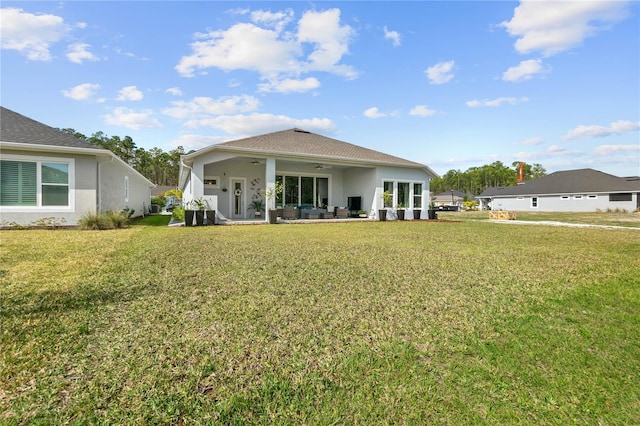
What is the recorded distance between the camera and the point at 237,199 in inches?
701

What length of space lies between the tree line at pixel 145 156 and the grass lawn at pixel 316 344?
57.6 meters

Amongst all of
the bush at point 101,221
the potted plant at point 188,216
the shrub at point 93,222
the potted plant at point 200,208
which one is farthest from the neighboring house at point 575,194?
the shrub at point 93,222

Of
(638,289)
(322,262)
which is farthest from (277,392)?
(638,289)

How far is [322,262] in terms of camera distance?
19.5ft

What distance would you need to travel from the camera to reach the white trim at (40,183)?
10.6 meters

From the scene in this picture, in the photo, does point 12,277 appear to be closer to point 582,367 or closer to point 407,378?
point 407,378

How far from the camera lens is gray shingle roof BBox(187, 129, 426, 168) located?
14748mm

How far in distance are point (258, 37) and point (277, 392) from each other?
15.0 m

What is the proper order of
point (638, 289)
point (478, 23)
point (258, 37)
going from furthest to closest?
point (258, 37)
point (478, 23)
point (638, 289)

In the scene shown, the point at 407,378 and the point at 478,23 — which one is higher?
the point at 478,23

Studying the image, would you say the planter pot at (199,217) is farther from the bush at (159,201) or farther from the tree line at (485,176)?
the tree line at (485,176)

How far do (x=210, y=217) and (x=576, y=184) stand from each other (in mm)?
43338

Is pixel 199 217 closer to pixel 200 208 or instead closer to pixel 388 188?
pixel 200 208

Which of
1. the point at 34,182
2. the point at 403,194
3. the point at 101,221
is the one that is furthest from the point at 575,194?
the point at 34,182
